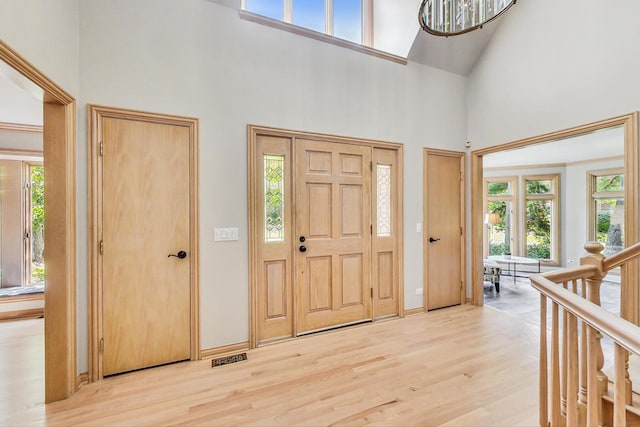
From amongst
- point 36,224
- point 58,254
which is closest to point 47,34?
point 58,254

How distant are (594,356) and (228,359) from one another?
2.46 meters

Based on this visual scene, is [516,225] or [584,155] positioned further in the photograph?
[516,225]

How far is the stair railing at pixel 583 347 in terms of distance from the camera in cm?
92

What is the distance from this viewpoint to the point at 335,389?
2010 mm

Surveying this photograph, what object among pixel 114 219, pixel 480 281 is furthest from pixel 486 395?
pixel 114 219

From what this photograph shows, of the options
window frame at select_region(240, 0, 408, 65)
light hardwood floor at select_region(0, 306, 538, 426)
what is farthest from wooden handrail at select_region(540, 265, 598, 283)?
window frame at select_region(240, 0, 408, 65)

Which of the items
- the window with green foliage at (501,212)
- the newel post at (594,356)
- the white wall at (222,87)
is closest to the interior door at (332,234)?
the white wall at (222,87)

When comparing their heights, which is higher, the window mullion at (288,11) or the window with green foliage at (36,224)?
the window mullion at (288,11)

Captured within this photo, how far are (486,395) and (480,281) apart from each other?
219 cm

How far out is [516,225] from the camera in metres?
6.79

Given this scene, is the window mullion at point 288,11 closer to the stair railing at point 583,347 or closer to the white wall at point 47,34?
the white wall at point 47,34

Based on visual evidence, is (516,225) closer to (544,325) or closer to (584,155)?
(584,155)

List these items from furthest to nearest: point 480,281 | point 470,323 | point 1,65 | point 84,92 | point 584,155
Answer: point 584,155 < point 480,281 < point 470,323 < point 84,92 < point 1,65

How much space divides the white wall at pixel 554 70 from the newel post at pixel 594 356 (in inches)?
73.7
